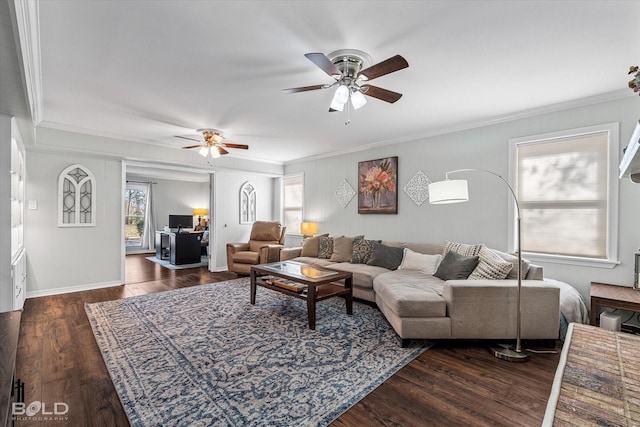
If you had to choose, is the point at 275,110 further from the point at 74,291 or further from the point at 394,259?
the point at 74,291

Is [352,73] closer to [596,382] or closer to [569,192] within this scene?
[596,382]

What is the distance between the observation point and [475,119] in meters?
3.95

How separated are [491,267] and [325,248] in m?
2.72

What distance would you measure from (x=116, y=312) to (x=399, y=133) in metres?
4.55

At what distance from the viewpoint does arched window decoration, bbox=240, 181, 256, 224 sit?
6.86m

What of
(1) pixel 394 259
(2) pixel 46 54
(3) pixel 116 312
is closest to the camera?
(2) pixel 46 54

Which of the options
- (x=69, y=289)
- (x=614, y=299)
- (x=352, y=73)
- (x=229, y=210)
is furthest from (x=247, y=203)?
(x=614, y=299)

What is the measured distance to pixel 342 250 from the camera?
16.2 feet

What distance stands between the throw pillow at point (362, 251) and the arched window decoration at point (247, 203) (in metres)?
3.13

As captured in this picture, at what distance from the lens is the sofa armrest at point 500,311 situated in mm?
2682

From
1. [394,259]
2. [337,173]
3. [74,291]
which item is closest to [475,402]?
[394,259]

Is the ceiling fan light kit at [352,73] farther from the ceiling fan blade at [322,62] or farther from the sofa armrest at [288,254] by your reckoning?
the sofa armrest at [288,254]

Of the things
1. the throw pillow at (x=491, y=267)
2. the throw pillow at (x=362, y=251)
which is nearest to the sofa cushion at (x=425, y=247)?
the throw pillow at (x=362, y=251)

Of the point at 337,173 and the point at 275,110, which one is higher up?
the point at 275,110
